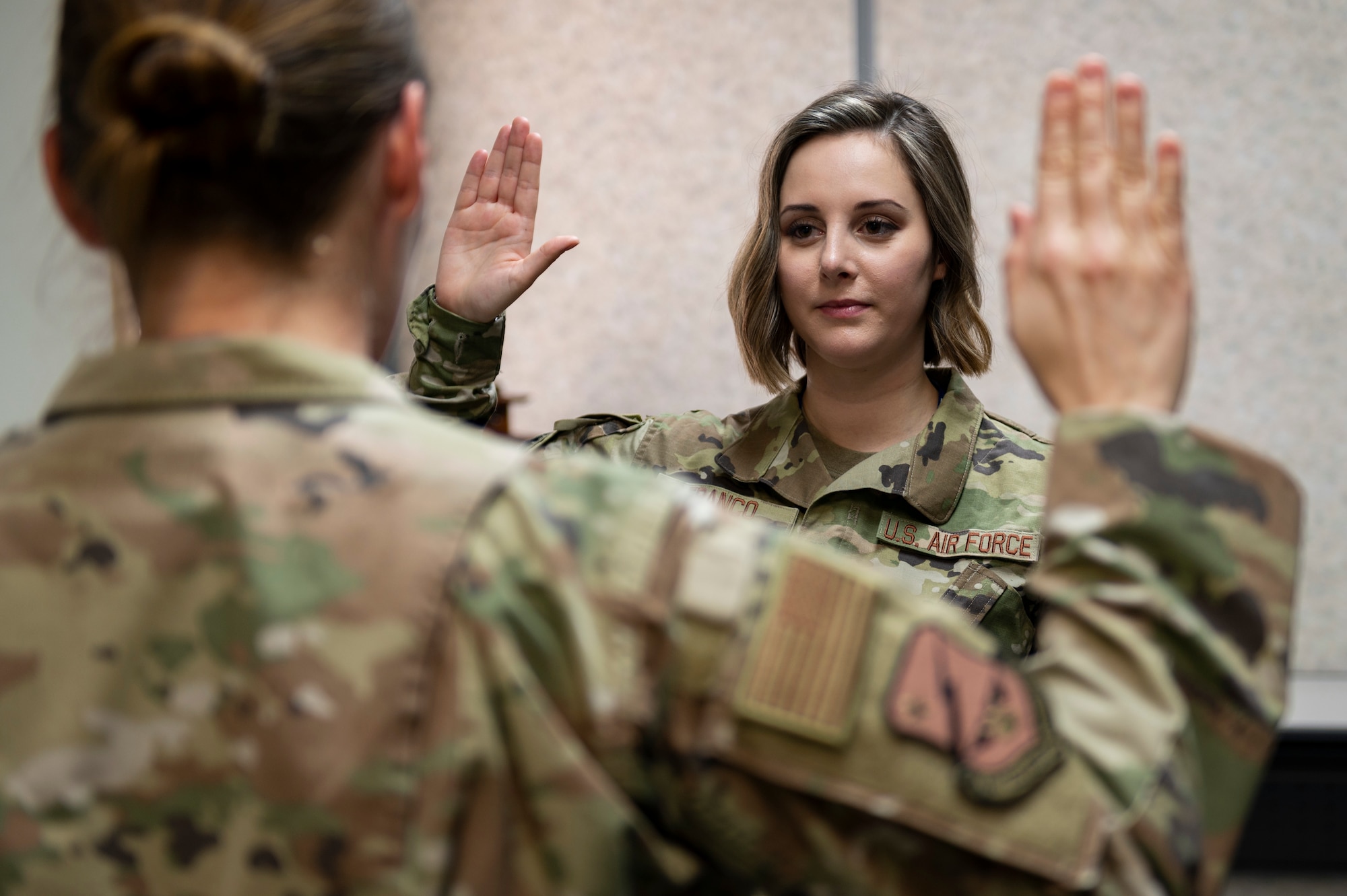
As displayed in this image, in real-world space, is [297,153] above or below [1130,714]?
above

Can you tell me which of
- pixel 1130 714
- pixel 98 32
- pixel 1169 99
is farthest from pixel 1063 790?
pixel 1169 99

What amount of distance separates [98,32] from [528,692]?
17.7 inches

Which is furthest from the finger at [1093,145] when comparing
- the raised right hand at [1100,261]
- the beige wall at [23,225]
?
the beige wall at [23,225]

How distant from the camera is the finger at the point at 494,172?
1.48 meters

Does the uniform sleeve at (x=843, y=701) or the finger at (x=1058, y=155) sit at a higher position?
the finger at (x=1058, y=155)

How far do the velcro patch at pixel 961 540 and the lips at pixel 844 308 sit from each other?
0.96ft

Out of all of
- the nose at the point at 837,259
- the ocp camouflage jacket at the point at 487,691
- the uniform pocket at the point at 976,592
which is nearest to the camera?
the ocp camouflage jacket at the point at 487,691

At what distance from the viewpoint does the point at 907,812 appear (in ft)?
1.86

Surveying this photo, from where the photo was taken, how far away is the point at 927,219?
1.60 meters

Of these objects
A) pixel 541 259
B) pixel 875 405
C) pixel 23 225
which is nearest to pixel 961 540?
pixel 875 405

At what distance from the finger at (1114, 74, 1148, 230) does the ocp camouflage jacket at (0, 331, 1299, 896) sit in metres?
0.23

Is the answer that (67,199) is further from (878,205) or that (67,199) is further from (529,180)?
(878,205)

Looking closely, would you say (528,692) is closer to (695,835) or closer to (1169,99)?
(695,835)

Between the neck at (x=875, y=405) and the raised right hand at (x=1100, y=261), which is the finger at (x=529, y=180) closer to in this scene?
the neck at (x=875, y=405)
